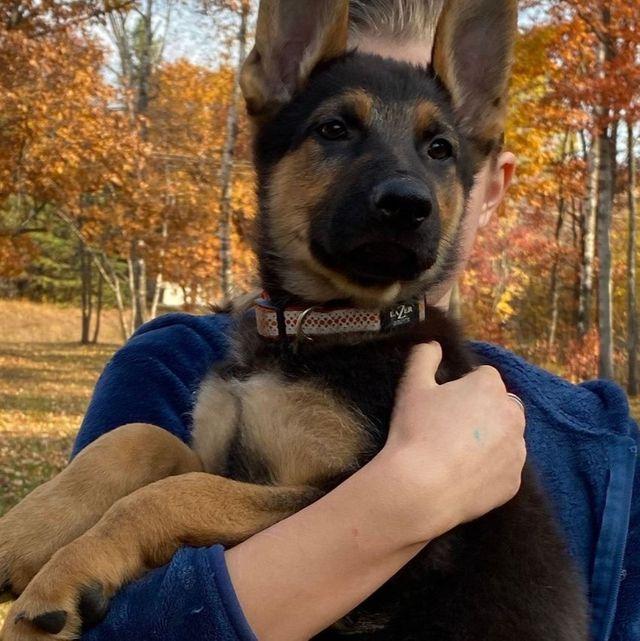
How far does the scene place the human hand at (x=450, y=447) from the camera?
205cm

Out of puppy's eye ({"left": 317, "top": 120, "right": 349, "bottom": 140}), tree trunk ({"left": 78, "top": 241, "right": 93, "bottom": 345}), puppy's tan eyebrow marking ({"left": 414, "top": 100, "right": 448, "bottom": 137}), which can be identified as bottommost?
tree trunk ({"left": 78, "top": 241, "right": 93, "bottom": 345})

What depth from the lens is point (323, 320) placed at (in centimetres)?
262

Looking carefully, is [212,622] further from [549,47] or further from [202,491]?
[549,47]

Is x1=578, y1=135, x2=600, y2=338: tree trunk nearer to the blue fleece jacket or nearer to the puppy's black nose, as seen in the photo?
the blue fleece jacket

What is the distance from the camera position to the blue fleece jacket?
263cm

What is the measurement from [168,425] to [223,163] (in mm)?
13862

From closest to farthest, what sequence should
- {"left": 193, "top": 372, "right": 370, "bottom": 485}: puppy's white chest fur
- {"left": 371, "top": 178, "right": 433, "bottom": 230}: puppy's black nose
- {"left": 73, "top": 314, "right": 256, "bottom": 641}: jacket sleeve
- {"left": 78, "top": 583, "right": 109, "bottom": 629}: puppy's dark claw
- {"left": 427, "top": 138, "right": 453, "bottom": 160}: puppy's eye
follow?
{"left": 73, "top": 314, "right": 256, "bottom": 641}: jacket sleeve < {"left": 78, "top": 583, "right": 109, "bottom": 629}: puppy's dark claw < {"left": 193, "top": 372, "right": 370, "bottom": 485}: puppy's white chest fur < {"left": 371, "top": 178, "right": 433, "bottom": 230}: puppy's black nose < {"left": 427, "top": 138, "right": 453, "bottom": 160}: puppy's eye

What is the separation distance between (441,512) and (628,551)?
1.06 meters

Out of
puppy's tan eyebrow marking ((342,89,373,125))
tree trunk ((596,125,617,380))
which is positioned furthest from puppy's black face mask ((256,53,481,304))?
tree trunk ((596,125,617,380))

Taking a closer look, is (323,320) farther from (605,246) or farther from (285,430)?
(605,246)

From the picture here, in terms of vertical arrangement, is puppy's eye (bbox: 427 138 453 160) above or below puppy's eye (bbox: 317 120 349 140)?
below

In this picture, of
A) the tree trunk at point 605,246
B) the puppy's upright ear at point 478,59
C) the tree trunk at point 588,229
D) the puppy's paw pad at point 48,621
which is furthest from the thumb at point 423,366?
the tree trunk at point 588,229

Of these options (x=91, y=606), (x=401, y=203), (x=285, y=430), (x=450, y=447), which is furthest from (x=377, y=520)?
(x=401, y=203)

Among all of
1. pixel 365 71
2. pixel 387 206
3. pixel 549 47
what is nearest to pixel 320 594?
pixel 387 206
